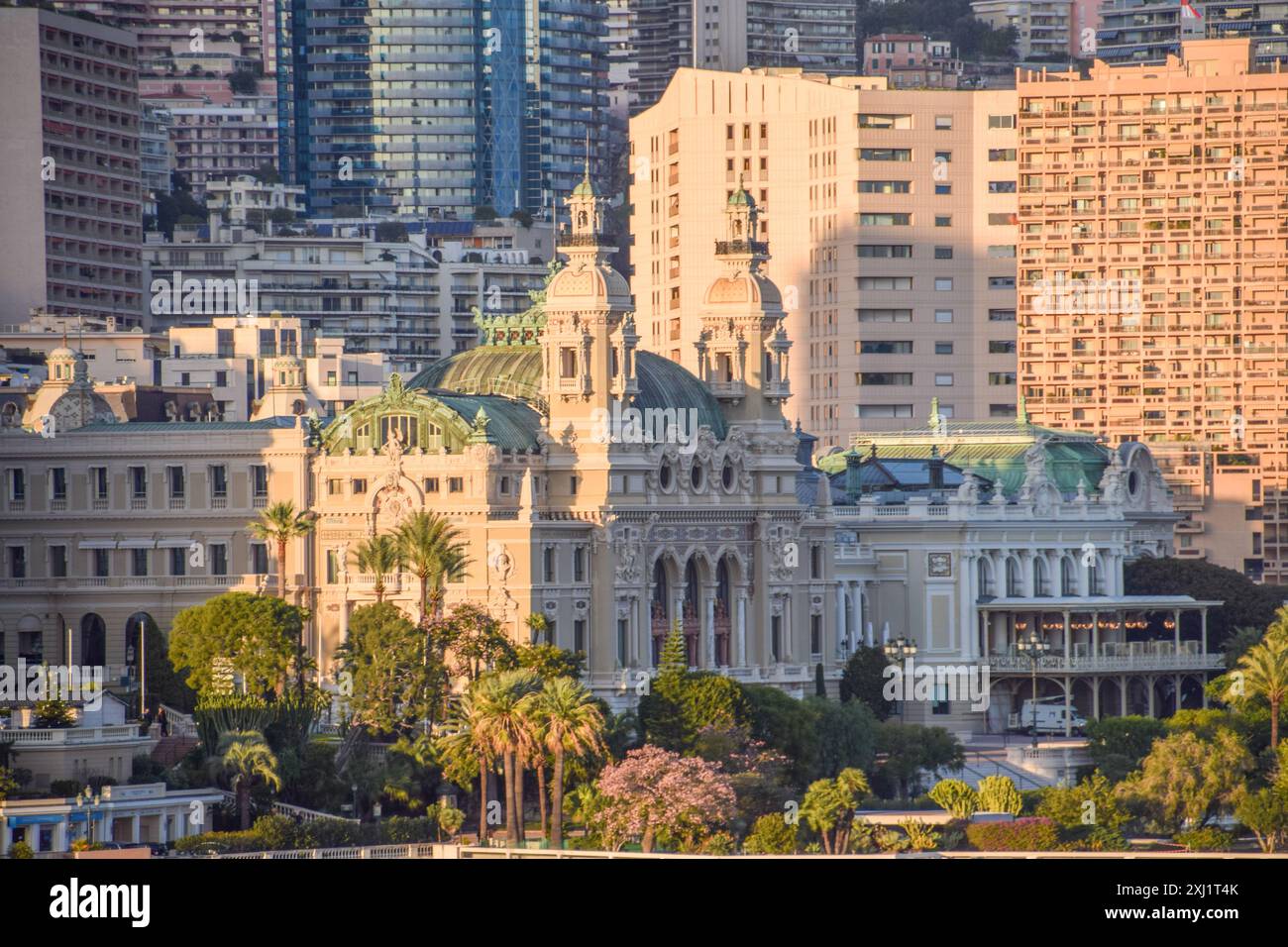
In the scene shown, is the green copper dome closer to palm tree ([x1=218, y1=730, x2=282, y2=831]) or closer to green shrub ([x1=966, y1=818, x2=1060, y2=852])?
palm tree ([x1=218, y1=730, x2=282, y2=831])

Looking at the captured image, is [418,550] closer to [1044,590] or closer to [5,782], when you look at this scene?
[5,782]

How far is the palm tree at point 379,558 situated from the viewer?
133m

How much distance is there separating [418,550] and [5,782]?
33.3 meters

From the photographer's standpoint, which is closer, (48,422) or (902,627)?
(48,422)

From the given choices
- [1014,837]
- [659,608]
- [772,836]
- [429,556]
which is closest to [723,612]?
[659,608]

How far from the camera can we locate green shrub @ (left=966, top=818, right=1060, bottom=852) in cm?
10838

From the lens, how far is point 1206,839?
11694 cm

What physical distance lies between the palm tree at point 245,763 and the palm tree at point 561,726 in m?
9.29

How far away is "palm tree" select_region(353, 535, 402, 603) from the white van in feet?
143

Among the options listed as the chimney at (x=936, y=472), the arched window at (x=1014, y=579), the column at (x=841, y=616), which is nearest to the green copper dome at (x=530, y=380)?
the column at (x=841, y=616)

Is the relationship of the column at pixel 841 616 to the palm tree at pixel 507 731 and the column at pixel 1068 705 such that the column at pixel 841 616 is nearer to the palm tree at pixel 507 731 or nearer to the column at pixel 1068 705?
the column at pixel 1068 705

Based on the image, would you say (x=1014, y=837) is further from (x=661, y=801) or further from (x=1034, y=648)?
(x=1034, y=648)
